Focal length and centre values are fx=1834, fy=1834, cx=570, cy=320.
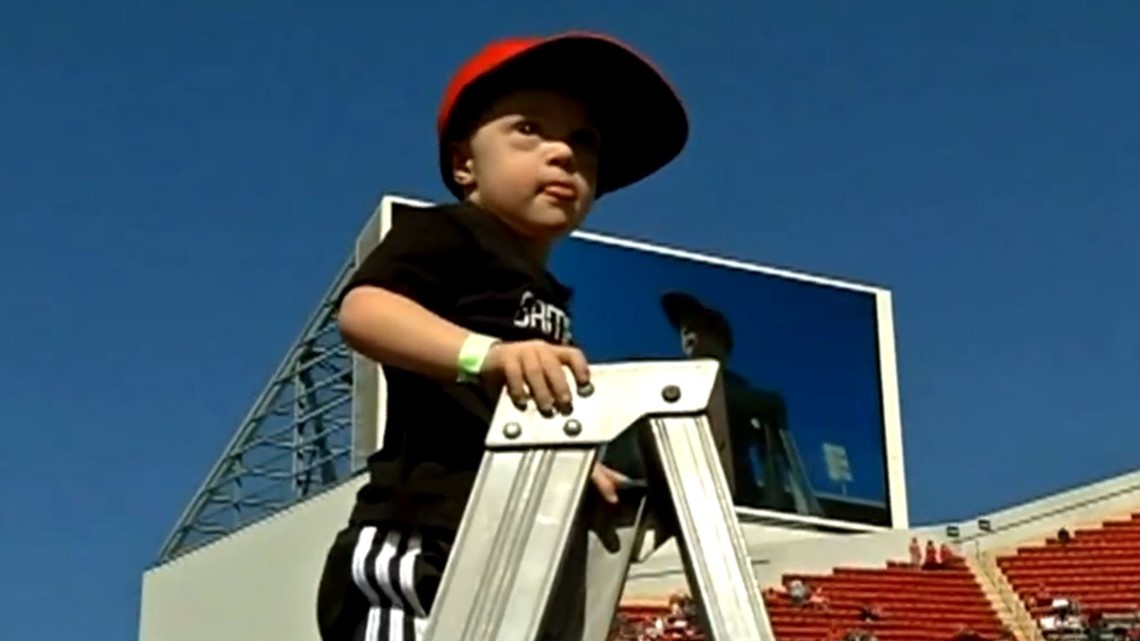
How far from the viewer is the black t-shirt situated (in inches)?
84.6

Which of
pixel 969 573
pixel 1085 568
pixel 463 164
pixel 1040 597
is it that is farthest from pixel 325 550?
pixel 463 164

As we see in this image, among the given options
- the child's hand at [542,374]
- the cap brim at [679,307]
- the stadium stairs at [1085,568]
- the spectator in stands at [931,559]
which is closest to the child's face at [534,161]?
the child's hand at [542,374]

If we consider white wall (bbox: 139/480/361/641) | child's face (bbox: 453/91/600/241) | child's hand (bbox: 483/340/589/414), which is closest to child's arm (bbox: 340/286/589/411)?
child's hand (bbox: 483/340/589/414)

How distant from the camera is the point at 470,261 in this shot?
2205 mm

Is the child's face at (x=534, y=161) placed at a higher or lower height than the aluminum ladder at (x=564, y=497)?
higher

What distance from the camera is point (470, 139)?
2.24 metres

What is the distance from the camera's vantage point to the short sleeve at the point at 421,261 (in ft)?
6.91

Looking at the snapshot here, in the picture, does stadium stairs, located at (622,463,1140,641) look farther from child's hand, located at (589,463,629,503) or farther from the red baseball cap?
child's hand, located at (589,463,629,503)

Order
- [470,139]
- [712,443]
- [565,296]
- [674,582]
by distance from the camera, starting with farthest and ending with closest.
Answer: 1. [674,582]
2. [565,296]
3. [470,139]
4. [712,443]

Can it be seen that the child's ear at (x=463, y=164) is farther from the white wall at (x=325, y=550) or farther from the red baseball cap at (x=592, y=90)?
the white wall at (x=325, y=550)

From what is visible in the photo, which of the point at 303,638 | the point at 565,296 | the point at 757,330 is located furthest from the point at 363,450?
the point at 565,296

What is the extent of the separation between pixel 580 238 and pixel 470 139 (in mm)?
20290

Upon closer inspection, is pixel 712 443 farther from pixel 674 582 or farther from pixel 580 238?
pixel 580 238

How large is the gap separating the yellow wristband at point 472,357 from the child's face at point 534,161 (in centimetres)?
31
